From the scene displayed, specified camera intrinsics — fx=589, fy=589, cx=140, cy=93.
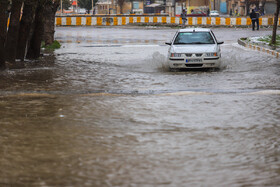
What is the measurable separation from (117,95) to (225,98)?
2.33 m

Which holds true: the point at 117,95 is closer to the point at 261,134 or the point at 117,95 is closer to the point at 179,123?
the point at 179,123

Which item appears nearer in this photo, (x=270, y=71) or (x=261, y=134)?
(x=261, y=134)

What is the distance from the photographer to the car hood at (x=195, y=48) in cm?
1800

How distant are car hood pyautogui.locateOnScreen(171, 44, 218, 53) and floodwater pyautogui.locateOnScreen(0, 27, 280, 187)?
1.52 meters

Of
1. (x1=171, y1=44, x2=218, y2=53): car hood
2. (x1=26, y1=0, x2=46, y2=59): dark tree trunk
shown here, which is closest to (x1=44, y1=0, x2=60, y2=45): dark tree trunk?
(x1=26, y1=0, x2=46, y2=59): dark tree trunk

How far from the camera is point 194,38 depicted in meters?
19.2

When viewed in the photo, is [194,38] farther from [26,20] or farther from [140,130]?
[140,130]

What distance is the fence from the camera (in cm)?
6206

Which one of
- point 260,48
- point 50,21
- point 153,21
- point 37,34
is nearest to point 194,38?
point 37,34

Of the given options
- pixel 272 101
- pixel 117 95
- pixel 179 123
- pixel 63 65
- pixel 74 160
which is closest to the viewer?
pixel 74 160

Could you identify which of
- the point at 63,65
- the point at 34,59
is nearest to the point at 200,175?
the point at 63,65

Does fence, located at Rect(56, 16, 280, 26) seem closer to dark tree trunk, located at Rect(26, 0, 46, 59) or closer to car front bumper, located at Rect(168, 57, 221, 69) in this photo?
dark tree trunk, located at Rect(26, 0, 46, 59)

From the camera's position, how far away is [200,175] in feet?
20.0

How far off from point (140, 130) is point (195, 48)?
993 cm
